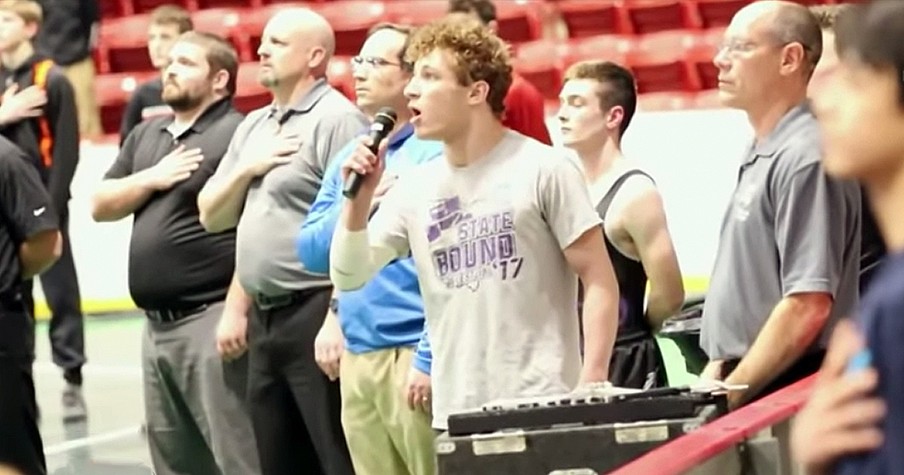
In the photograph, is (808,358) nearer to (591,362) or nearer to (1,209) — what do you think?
(591,362)

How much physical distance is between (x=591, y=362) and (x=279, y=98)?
5.73 ft

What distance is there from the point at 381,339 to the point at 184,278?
3.60 feet

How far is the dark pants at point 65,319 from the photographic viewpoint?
8.19m

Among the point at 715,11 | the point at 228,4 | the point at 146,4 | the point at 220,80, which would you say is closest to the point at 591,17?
the point at 715,11

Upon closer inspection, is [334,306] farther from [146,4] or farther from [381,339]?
[146,4]

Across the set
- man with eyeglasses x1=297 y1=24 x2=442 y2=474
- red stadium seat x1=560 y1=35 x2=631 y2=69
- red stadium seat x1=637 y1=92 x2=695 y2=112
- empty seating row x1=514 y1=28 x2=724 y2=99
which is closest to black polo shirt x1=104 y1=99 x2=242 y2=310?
man with eyeglasses x1=297 y1=24 x2=442 y2=474

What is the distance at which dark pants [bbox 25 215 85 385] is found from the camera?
322 inches

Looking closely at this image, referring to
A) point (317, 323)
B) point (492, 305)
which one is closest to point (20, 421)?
point (317, 323)

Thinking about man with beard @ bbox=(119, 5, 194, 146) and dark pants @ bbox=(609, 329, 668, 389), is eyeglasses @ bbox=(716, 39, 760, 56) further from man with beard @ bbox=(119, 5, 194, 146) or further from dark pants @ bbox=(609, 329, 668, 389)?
man with beard @ bbox=(119, 5, 194, 146)

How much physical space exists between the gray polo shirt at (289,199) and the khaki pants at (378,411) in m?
0.43

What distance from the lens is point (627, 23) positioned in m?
11.1

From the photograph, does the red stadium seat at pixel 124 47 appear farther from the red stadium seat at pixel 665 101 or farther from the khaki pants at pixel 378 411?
the khaki pants at pixel 378 411

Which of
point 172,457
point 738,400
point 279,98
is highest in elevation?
point 279,98

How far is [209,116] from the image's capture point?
574cm
